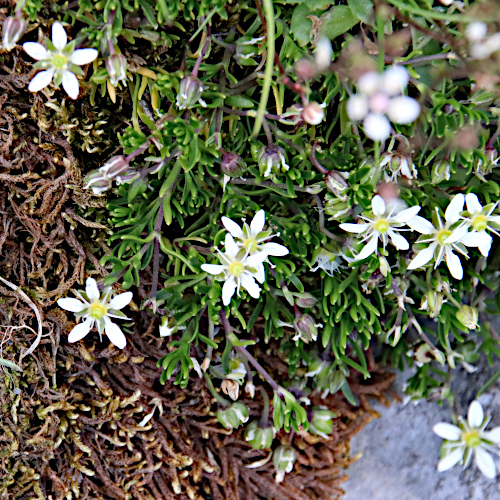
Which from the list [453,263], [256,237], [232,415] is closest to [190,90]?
[256,237]

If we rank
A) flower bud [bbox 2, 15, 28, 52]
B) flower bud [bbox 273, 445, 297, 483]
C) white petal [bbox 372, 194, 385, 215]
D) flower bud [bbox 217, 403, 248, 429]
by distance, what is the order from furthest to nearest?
flower bud [bbox 273, 445, 297, 483]
flower bud [bbox 217, 403, 248, 429]
white petal [bbox 372, 194, 385, 215]
flower bud [bbox 2, 15, 28, 52]

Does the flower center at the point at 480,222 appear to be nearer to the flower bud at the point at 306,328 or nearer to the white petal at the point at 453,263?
the white petal at the point at 453,263

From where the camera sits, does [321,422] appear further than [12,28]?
Yes

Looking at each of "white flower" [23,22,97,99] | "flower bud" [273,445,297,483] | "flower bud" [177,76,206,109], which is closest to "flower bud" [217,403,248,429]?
"flower bud" [273,445,297,483]

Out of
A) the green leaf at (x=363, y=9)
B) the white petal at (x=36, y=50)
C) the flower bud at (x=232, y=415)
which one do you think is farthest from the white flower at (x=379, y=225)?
the white petal at (x=36, y=50)

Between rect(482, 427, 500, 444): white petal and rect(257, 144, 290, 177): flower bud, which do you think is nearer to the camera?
rect(257, 144, 290, 177): flower bud

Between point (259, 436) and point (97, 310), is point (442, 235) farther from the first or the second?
point (97, 310)

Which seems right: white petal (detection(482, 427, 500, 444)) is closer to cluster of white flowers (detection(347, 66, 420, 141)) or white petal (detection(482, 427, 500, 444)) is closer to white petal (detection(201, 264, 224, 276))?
white petal (detection(201, 264, 224, 276))

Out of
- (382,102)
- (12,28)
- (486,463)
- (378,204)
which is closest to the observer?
(382,102)

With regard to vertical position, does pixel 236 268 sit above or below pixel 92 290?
above
